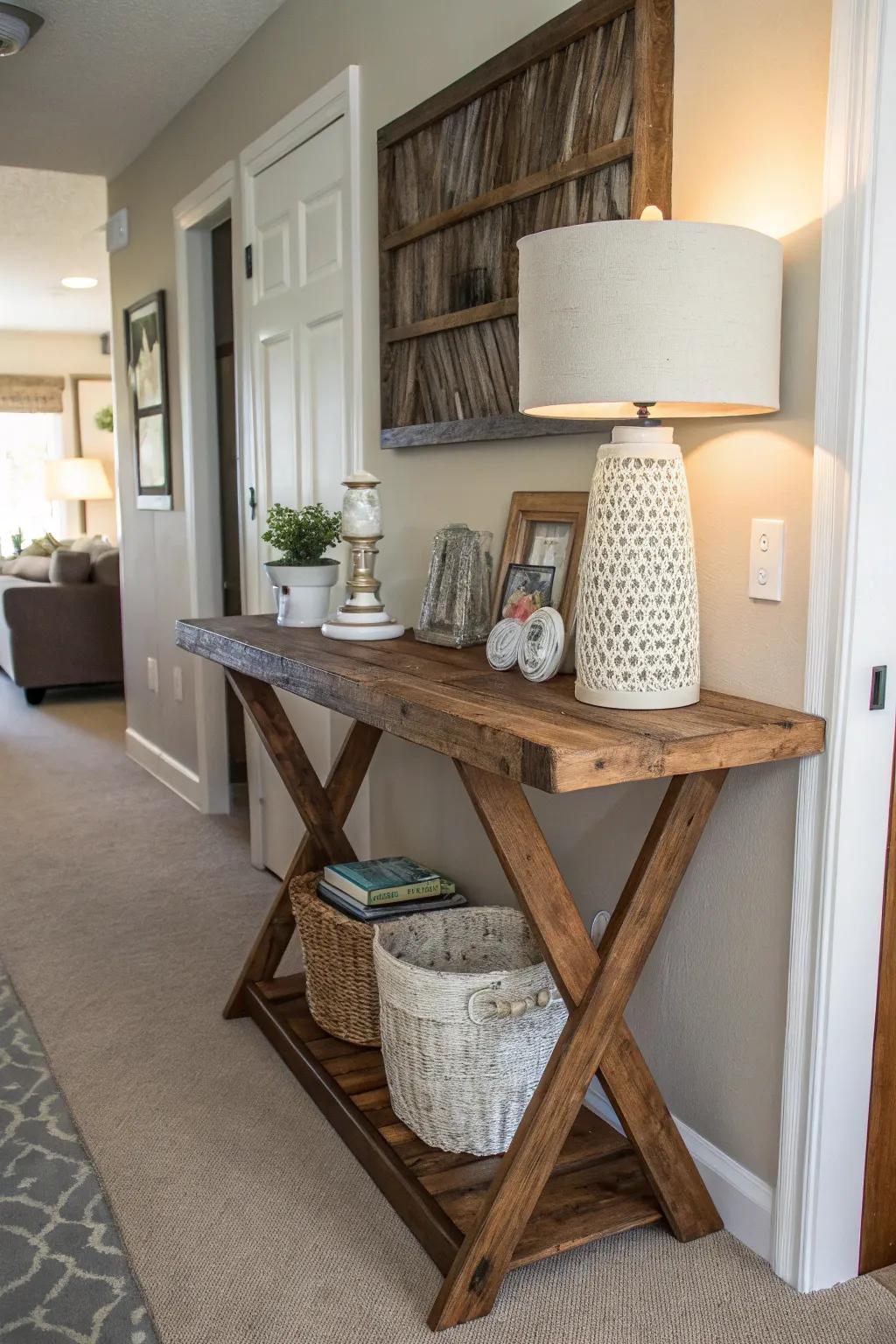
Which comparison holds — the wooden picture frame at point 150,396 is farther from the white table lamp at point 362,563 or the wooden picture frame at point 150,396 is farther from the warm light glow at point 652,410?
the warm light glow at point 652,410

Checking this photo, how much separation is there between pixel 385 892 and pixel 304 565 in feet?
2.38

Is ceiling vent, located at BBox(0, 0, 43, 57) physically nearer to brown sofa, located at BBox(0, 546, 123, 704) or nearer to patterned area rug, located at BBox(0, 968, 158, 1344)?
patterned area rug, located at BBox(0, 968, 158, 1344)

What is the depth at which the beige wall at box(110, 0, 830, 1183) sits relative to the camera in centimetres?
160

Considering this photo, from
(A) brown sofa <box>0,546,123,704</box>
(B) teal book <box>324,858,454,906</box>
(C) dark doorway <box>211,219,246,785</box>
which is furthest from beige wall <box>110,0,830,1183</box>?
(A) brown sofa <box>0,546,123,704</box>

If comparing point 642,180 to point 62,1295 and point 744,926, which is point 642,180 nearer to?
point 744,926

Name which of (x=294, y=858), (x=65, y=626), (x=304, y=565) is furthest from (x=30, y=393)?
(x=294, y=858)

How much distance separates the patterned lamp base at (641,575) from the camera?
1596mm

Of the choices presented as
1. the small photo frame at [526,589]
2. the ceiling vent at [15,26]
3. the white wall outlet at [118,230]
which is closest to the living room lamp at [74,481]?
the white wall outlet at [118,230]

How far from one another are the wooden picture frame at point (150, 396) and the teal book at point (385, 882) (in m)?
2.36

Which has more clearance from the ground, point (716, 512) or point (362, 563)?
point (716, 512)

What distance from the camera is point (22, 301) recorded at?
8234 millimetres

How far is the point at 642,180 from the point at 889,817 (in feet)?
3.31

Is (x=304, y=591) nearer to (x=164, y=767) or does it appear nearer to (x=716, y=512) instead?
(x=716, y=512)

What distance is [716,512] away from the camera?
1.76 m
